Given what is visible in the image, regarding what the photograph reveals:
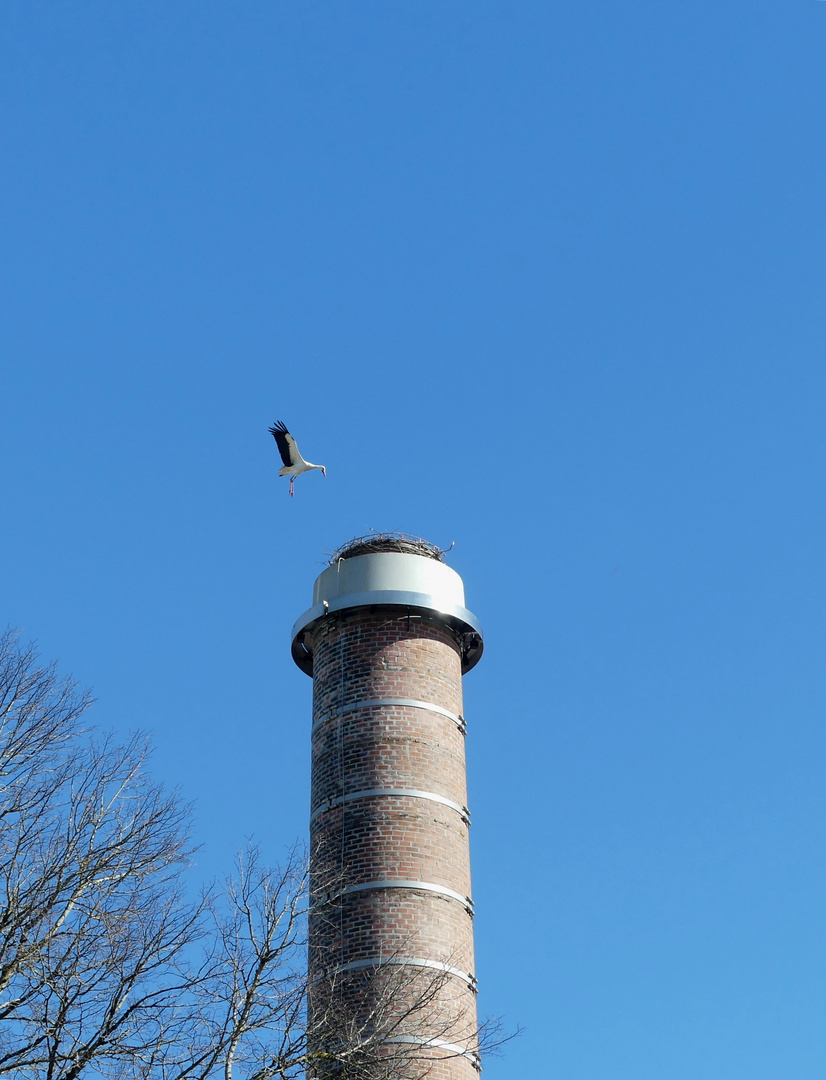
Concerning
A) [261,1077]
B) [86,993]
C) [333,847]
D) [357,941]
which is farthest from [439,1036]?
[86,993]

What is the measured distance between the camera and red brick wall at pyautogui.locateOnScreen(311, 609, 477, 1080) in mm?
22375

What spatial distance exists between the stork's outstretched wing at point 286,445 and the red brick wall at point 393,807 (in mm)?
3007

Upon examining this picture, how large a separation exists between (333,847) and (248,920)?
488 centimetres

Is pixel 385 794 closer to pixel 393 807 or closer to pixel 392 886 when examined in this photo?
pixel 393 807

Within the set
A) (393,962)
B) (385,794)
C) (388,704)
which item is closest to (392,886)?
(393,962)

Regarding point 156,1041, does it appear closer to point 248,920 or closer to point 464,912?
point 248,920

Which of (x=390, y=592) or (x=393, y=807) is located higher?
(x=390, y=592)

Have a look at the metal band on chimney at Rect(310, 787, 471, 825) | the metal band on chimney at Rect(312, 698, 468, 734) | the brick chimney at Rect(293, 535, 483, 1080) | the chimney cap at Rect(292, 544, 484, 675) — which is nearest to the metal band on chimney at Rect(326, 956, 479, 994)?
the brick chimney at Rect(293, 535, 483, 1080)

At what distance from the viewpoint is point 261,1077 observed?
17.1 metres

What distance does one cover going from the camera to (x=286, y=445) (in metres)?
24.7

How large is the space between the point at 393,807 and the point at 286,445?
6.35 meters

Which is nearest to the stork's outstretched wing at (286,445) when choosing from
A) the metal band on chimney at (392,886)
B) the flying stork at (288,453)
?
the flying stork at (288,453)

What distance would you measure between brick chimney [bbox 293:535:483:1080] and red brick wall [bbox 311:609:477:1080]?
0.9 inches

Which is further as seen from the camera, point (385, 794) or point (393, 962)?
point (385, 794)
